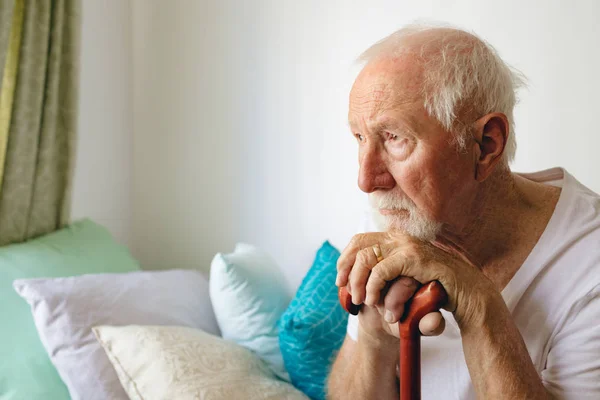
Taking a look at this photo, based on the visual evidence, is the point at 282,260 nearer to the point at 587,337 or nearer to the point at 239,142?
the point at 239,142

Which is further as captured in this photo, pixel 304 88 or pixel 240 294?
pixel 304 88

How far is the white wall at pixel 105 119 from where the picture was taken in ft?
8.19

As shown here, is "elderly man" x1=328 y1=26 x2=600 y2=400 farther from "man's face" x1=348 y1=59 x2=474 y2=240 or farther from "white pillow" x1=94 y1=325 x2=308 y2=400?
"white pillow" x1=94 y1=325 x2=308 y2=400

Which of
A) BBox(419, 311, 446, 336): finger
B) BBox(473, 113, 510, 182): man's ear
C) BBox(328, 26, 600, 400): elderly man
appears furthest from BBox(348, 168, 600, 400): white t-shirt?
BBox(419, 311, 446, 336): finger

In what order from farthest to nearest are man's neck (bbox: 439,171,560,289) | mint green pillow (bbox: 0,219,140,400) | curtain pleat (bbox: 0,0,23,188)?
curtain pleat (bbox: 0,0,23,188)
mint green pillow (bbox: 0,219,140,400)
man's neck (bbox: 439,171,560,289)

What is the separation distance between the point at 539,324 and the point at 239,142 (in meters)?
1.64

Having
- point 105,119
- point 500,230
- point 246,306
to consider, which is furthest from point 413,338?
point 105,119

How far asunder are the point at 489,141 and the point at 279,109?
4.56ft

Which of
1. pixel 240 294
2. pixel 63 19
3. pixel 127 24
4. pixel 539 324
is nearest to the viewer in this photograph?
pixel 539 324

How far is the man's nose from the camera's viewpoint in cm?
111

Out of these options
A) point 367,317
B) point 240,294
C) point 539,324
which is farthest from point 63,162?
point 539,324

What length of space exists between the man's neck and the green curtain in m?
1.51

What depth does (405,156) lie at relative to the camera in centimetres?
110

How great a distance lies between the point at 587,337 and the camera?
997 mm
